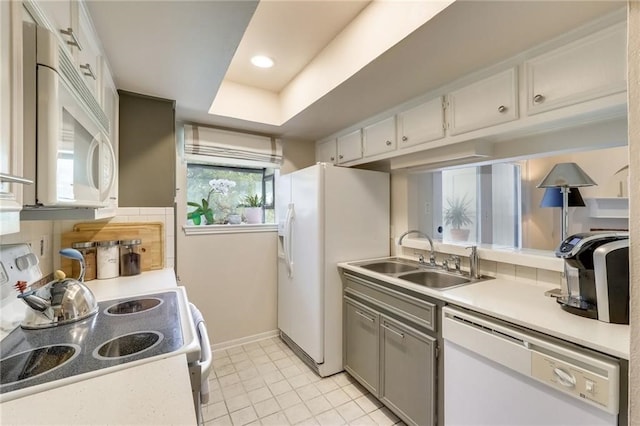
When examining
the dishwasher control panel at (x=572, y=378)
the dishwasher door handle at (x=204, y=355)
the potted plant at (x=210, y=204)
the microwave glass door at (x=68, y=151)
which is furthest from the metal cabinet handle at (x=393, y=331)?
the potted plant at (x=210, y=204)

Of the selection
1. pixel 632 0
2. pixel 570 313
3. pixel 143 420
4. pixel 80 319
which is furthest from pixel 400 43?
pixel 80 319

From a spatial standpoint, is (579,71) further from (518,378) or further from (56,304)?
(56,304)

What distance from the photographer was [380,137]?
2309 millimetres

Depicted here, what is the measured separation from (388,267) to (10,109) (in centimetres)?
229

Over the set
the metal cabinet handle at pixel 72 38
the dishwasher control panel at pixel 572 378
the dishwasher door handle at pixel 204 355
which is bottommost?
the dishwasher control panel at pixel 572 378

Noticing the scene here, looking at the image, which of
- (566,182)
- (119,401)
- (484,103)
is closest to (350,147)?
(484,103)

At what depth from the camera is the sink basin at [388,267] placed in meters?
2.32

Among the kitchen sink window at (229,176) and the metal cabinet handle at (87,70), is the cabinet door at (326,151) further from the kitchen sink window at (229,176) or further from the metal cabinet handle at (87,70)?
the metal cabinet handle at (87,70)

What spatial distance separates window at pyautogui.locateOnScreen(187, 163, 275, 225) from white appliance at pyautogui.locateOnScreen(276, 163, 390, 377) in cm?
57

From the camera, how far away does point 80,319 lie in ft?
3.68

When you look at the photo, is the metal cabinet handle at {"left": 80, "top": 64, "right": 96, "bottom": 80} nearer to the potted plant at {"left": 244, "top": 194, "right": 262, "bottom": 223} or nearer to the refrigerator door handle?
the refrigerator door handle

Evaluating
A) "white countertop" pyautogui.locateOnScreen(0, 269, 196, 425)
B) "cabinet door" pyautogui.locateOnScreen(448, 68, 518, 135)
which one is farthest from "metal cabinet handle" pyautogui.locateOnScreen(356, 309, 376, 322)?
"white countertop" pyautogui.locateOnScreen(0, 269, 196, 425)

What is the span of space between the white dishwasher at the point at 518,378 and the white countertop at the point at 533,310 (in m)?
0.04

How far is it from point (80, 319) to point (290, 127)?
7.03 ft
